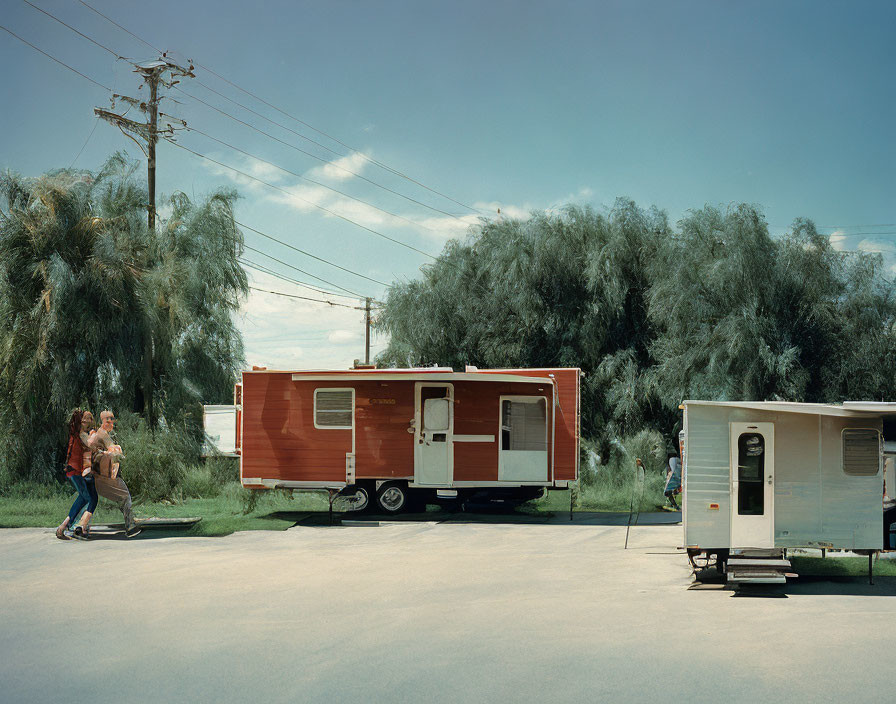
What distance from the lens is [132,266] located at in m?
22.4

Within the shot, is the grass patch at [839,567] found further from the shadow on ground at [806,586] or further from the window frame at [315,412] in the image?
the window frame at [315,412]

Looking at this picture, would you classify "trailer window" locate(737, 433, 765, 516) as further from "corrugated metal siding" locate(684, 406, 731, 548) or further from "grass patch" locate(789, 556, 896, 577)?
"grass patch" locate(789, 556, 896, 577)

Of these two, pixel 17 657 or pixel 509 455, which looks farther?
pixel 509 455

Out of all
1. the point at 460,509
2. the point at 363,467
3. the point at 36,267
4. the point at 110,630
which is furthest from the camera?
the point at 36,267

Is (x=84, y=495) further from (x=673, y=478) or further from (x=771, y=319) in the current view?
(x=771, y=319)

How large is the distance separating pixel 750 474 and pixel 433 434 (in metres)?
8.00

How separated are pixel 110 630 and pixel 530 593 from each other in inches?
160

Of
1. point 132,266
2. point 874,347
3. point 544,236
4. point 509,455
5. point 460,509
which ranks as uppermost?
point 544,236

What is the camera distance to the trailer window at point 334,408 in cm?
1753

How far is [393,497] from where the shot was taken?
17625 mm

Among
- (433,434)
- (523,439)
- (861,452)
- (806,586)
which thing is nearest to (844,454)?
(861,452)

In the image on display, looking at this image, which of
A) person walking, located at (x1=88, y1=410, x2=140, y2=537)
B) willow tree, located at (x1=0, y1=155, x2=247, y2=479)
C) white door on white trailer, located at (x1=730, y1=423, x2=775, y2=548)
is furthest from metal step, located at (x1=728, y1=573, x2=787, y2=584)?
willow tree, located at (x1=0, y1=155, x2=247, y2=479)

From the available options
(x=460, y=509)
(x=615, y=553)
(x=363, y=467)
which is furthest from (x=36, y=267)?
(x=615, y=553)

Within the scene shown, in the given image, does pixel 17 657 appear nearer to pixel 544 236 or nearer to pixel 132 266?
pixel 132 266
